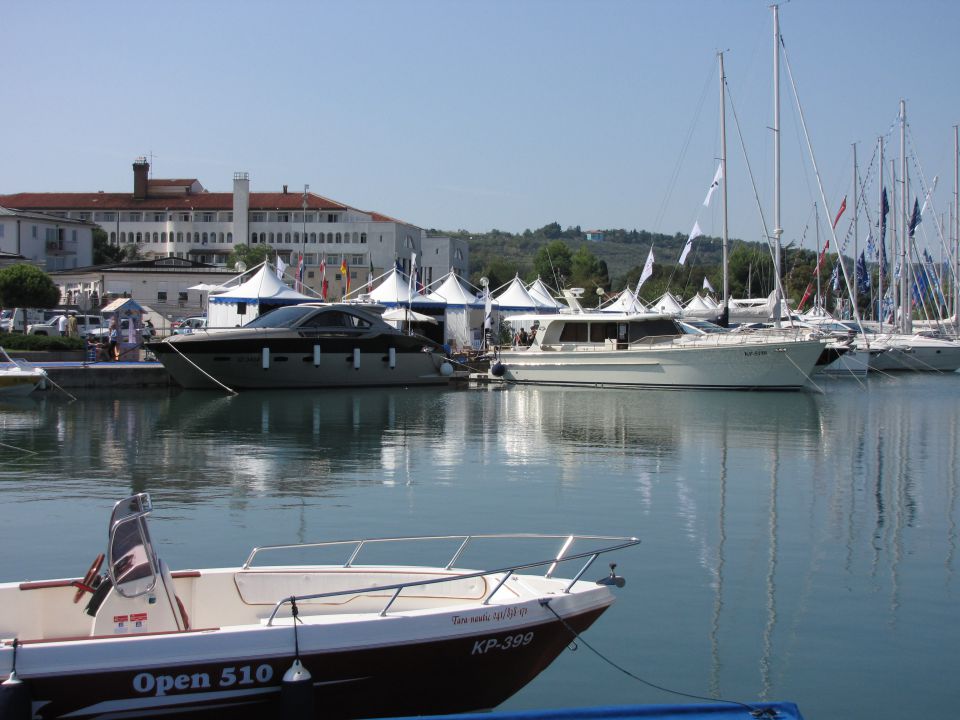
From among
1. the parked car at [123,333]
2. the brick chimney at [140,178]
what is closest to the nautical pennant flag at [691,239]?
the parked car at [123,333]

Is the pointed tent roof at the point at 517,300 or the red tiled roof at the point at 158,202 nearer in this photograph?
the pointed tent roof at the point at 517,300

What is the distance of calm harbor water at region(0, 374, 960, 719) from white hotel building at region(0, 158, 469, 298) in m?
66.5

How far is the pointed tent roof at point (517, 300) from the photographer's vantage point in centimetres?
5272

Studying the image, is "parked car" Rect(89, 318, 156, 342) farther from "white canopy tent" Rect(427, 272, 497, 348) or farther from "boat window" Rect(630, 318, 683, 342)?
"boat window" Rect(630, 318, 683, 342)

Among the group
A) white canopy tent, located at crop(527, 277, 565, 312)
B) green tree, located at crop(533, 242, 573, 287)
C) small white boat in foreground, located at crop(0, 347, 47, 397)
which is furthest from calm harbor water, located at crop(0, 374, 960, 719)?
green tree, located at crop(533, 242, 573, 287)

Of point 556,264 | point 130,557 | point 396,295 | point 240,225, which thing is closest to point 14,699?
point 130,557

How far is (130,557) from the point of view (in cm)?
719

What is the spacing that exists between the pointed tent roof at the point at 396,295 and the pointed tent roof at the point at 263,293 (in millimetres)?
4987

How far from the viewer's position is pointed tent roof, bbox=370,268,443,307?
50.6m

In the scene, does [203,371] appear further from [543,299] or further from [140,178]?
[140,178]

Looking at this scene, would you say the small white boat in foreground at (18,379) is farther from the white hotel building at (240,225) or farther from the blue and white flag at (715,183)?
the white hotel building at (240,225)

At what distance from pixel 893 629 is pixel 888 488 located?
8.58 metres

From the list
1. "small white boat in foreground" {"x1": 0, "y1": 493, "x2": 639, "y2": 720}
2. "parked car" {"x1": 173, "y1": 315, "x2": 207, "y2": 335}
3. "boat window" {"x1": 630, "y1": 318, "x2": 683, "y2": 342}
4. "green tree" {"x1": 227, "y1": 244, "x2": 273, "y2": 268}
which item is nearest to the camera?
"small white boat in foreground" {"x1": 0, "y1": 493, "x2": 639, "y2": 720}

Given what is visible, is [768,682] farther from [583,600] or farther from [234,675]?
[234,675]
